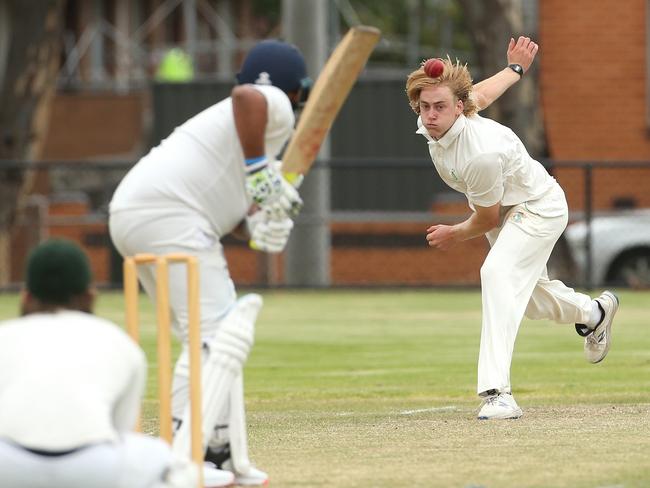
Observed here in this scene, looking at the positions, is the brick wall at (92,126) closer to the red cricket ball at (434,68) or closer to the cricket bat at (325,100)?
the red cricket ball at (434,68)

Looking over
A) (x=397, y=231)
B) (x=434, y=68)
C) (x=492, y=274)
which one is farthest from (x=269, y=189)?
(x=397, y=231)

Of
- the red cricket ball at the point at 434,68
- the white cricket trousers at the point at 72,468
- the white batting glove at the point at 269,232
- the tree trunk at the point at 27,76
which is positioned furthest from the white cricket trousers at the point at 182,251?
the tree trunk at the point at 27,76

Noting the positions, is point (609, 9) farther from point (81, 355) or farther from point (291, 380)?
point (81, 355)

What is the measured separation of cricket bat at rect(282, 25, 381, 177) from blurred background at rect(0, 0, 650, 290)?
520 inches

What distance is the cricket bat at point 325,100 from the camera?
758 cm

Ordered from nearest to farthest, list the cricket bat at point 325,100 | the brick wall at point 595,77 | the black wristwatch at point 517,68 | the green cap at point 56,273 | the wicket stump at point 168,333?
the green cap at point 56,273 → the wicket stump at point 168,333 → the cricket bat at point 325,100 → the black wristwatch at point 517,68 → the brick wall at point 595,77

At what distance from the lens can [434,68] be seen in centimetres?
895

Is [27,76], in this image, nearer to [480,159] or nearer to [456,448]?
[480,159]

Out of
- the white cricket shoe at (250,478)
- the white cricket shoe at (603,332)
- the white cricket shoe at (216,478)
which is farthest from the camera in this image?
the white cricket shoe at (603,332)

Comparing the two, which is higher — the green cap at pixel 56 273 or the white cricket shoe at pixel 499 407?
the green cap at pixel 56 273

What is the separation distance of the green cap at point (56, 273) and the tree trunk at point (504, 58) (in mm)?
18694

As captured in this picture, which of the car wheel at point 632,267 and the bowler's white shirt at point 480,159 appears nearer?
the bowler's white shirt at point 480,159

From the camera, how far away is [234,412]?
693 centimetres

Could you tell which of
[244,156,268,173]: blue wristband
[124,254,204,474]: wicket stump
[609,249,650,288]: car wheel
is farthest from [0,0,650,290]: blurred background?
[124,254,204,474]: wicket stump
